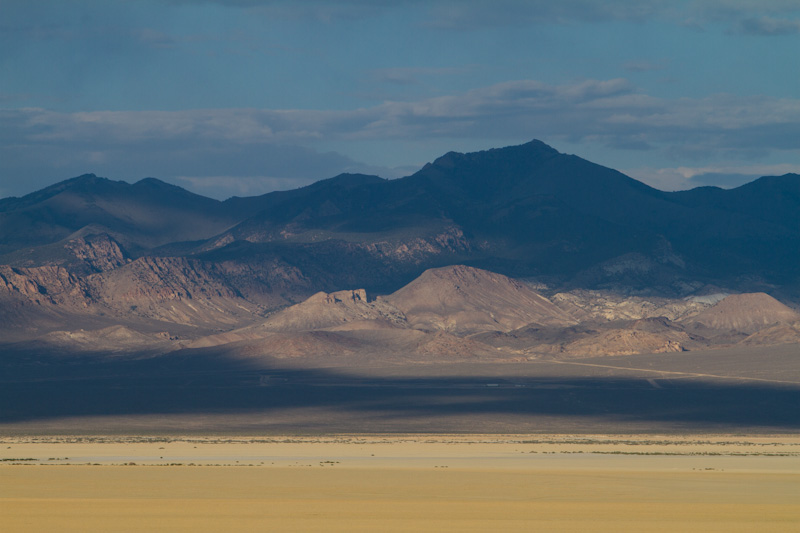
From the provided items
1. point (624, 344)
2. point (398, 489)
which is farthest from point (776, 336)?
point (398, 489)

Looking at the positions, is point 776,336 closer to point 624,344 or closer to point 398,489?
point 624,344

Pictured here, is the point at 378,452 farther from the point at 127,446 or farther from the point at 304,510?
the point at 304,510

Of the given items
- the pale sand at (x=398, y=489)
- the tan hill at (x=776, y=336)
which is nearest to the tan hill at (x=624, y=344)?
the tan hill at (x=776, y=336)

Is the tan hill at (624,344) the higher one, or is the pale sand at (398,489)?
the tan hill at (624,344)

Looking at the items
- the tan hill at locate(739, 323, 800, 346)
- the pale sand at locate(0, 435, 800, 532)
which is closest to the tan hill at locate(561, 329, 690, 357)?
the tan hill at locate(739, 323, 800, 346)

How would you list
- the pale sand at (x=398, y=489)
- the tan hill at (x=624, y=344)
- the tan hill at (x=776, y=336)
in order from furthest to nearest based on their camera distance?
the tan hill at (x=776, y=336)
the tan hill at (x=624, y=344)
the pale sand at (x=398, y=489)

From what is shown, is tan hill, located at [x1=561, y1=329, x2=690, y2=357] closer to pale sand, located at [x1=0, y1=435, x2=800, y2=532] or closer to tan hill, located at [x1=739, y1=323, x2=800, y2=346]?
tan hill, located at [x1=739, y1=323, x2=800, y2=346]

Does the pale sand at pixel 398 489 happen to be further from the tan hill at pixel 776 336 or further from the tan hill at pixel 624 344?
the tan hill at pixel 776 336

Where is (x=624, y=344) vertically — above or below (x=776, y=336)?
below
